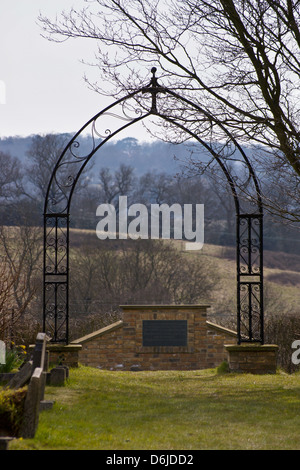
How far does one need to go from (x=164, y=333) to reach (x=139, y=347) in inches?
28.0

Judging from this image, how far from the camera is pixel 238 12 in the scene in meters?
9.88

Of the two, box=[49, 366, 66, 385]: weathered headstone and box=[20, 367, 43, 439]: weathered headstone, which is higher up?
box=[20, 367, 43, 439]: weathered headstone

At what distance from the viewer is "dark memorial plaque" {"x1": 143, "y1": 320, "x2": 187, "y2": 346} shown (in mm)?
15672

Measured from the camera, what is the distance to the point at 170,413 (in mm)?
7637

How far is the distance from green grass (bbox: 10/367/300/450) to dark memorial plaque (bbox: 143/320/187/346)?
3919 millimetres

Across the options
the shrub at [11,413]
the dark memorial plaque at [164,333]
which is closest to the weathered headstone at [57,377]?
the shrub at [11,413]

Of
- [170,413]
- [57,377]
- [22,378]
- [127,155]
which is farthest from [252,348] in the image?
[127,155]

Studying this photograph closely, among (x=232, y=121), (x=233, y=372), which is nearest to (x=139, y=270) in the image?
(x=233, y=372)

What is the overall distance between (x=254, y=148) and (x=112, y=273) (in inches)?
700

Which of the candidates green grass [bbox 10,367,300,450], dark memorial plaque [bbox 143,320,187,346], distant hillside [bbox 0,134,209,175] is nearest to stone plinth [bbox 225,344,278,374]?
green grass [bbox 10,367,300,450]

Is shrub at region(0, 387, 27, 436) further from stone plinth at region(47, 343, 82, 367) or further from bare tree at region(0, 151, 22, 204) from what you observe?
bare tree at region(0, 151, 22, 204)
